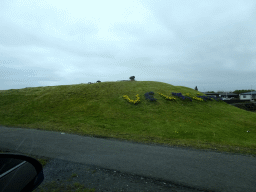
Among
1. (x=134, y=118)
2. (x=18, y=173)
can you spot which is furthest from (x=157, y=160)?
(x=134, y=118)

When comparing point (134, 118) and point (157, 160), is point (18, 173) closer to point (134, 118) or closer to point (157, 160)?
point (157, 160)

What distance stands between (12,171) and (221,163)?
7.51 m

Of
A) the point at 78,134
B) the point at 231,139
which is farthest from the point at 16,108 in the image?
the point at 231,139

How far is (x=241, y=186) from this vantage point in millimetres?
4953

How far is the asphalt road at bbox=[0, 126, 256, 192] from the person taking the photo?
5.29m

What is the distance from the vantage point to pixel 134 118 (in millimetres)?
16703

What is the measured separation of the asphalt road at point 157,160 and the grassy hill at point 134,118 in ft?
5.47

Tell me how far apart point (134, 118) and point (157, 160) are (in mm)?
9876

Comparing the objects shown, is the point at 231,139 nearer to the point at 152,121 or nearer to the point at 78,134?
the point at 152,121

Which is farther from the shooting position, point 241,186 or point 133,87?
point 133,87

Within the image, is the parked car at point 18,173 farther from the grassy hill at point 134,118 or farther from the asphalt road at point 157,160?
the grassy hill at point 134,118

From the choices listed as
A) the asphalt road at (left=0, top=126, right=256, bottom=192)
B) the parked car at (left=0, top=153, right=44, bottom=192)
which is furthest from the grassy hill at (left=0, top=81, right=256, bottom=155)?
the parked car at (left=0, top=153, right=44, bottom=192)

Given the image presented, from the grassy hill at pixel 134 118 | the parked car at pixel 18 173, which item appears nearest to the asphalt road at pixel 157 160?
the grassy hill at pixel 134 118

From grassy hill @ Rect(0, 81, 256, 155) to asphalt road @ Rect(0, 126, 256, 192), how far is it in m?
1.67
